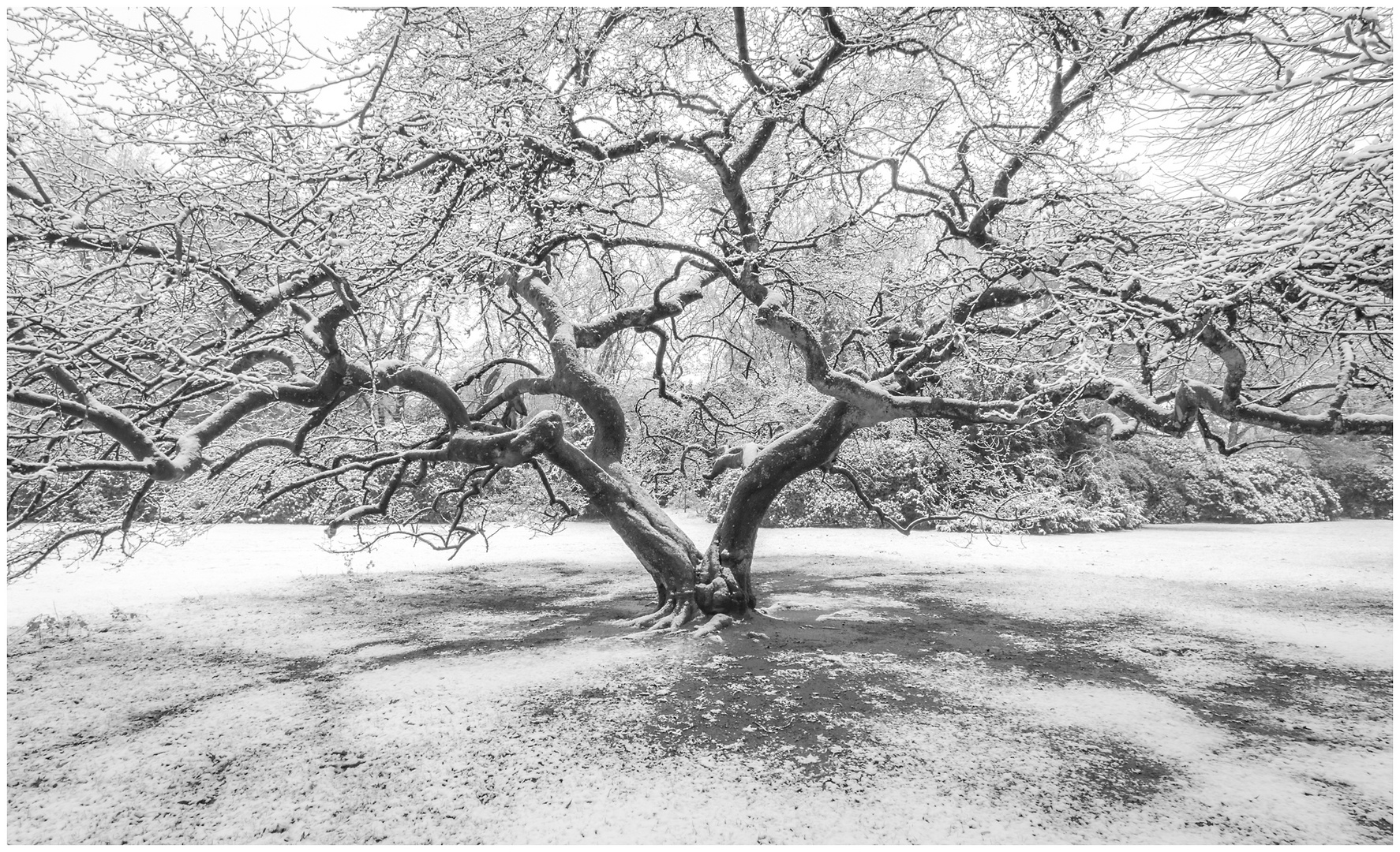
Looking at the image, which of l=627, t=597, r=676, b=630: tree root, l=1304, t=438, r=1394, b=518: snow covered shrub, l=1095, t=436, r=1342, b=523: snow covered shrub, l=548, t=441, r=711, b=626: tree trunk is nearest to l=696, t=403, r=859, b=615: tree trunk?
l=548, t=441, r=711, b=626: tree trunk

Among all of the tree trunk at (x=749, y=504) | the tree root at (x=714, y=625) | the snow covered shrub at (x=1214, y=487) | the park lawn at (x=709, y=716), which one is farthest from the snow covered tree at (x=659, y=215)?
the snow covered shrub at (x=1214, y=487)

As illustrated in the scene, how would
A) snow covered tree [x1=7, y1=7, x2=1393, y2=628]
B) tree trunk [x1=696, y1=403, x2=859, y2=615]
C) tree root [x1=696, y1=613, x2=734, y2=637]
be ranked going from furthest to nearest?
tree trunk [x1=696, y1=403, x2=859, y2=615], tree root [x1=696, y1=613, x2=734, y2=637], snow covered tree [x1=7, y1=7, x2=1393, y2=628]

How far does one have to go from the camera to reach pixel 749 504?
6328 mm

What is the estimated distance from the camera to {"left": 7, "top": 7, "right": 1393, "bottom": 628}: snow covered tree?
323 cm

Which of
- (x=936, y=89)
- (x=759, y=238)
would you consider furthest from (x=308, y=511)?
(x=936, y=89)

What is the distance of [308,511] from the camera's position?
1393cm

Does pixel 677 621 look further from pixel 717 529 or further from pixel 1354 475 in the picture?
pixel 1354 475

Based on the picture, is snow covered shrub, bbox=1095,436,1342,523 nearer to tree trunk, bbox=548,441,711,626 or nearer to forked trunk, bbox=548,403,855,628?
forked trunk, bbox=548,403,855,628

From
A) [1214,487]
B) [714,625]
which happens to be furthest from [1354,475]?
[714,625]

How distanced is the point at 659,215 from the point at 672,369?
302 cm

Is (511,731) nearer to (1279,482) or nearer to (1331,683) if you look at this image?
(1331,683)

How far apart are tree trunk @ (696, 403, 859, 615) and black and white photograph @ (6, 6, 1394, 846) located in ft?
0.14

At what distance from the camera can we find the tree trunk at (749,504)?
6113mm

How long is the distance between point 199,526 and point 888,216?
7.56 meters
